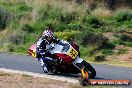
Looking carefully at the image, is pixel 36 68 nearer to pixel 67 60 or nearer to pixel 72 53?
pixel 67 60

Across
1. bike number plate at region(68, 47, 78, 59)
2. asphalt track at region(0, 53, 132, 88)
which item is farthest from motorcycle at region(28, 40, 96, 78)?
asphalt track at region(0, 53, 132, 88)

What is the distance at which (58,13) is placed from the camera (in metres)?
32.2

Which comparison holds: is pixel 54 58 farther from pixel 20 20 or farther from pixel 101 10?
pixel 101 10

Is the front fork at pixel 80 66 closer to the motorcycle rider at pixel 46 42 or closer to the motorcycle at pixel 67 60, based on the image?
the motorcycle at pixel 67 60

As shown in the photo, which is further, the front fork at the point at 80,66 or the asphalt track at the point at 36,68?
the asphalt track at the point at 36,68

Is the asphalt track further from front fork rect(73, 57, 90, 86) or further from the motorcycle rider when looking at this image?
the motorcycle rider

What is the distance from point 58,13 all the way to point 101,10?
3953mm

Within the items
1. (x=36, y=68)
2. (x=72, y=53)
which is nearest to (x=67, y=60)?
(x=72, y=53)

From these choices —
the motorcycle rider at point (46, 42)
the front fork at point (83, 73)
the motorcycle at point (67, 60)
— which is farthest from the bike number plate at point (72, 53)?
the motorcycle rider at point (46, 42)

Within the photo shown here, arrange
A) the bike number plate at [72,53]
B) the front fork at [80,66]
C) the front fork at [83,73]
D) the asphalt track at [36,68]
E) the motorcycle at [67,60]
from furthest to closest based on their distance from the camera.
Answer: the asphalt track at [36,68], the bike number plate at [72,53], the motorcycle at [67,60], the front fork at [80,66], the front fork at [83,73]

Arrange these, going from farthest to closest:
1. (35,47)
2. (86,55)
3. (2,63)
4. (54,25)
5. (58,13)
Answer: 1. (58,13)
2. (54,25)
3. (86,55)
4. (2,63)
5. (35,47)

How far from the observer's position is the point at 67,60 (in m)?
15.8

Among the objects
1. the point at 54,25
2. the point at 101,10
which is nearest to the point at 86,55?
the point at 54,25

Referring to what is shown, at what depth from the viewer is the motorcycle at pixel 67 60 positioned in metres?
15.6
